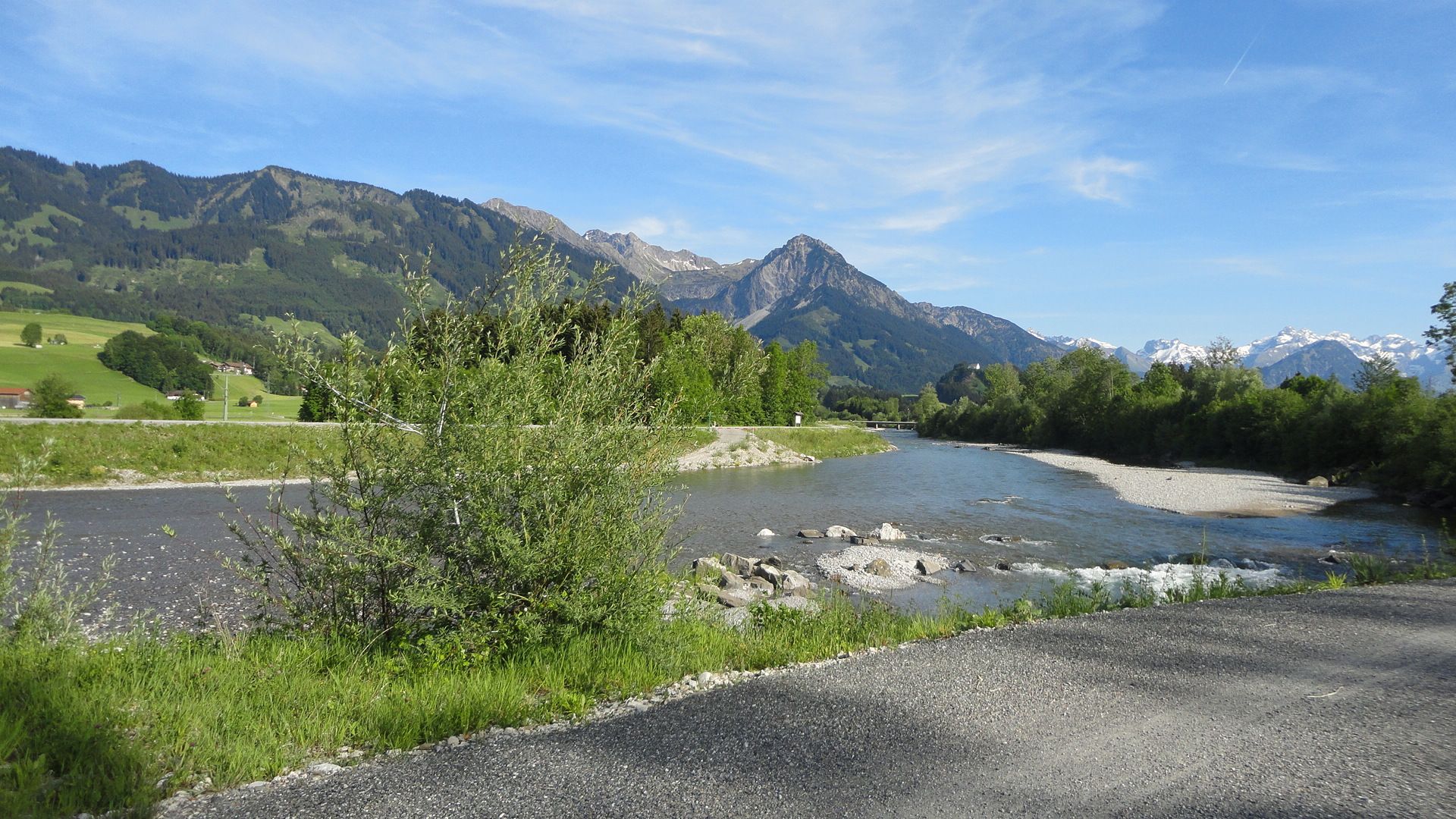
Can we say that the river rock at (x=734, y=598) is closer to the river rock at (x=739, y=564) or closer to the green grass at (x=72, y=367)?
the river rock at (x=739, y=564)

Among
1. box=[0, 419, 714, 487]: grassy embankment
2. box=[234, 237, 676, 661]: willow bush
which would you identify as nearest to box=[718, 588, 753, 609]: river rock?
box=[234, 237, 676, 661]: willow bush

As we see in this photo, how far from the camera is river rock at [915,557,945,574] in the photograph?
21.0 m

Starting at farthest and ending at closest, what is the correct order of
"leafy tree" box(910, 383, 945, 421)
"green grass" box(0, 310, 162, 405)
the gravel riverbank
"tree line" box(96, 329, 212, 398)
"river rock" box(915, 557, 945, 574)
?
1. "leafy tree" box(910, 383, 945, 421)
2. "tree line" box(96, 329, 212, 398)
3. "green grass" box(0, 310, 162, 405)
4. the gravel riverbank
5. "river rock" box(915, 557, 945, 574)

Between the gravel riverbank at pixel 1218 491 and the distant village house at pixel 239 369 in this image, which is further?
the distant village house at pixel 239 369

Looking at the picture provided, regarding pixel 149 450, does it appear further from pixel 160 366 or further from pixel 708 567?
pixel 160 366

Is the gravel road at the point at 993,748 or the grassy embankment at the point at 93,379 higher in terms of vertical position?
the gravel road at the point at 993,748

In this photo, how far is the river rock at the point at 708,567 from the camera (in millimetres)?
18266

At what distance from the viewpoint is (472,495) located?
7.66m

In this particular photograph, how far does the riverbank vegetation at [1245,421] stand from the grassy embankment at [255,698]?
153 feet

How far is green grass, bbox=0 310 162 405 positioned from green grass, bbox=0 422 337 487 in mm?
29946

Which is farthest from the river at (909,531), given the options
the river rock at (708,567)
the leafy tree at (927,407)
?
the leafy tree at (927,407)

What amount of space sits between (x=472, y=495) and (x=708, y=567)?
12.0 meters

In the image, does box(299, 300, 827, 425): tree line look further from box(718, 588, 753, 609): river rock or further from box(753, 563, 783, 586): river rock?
box(718, 588, 753, 609): river rock

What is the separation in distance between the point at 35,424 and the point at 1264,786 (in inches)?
1915
